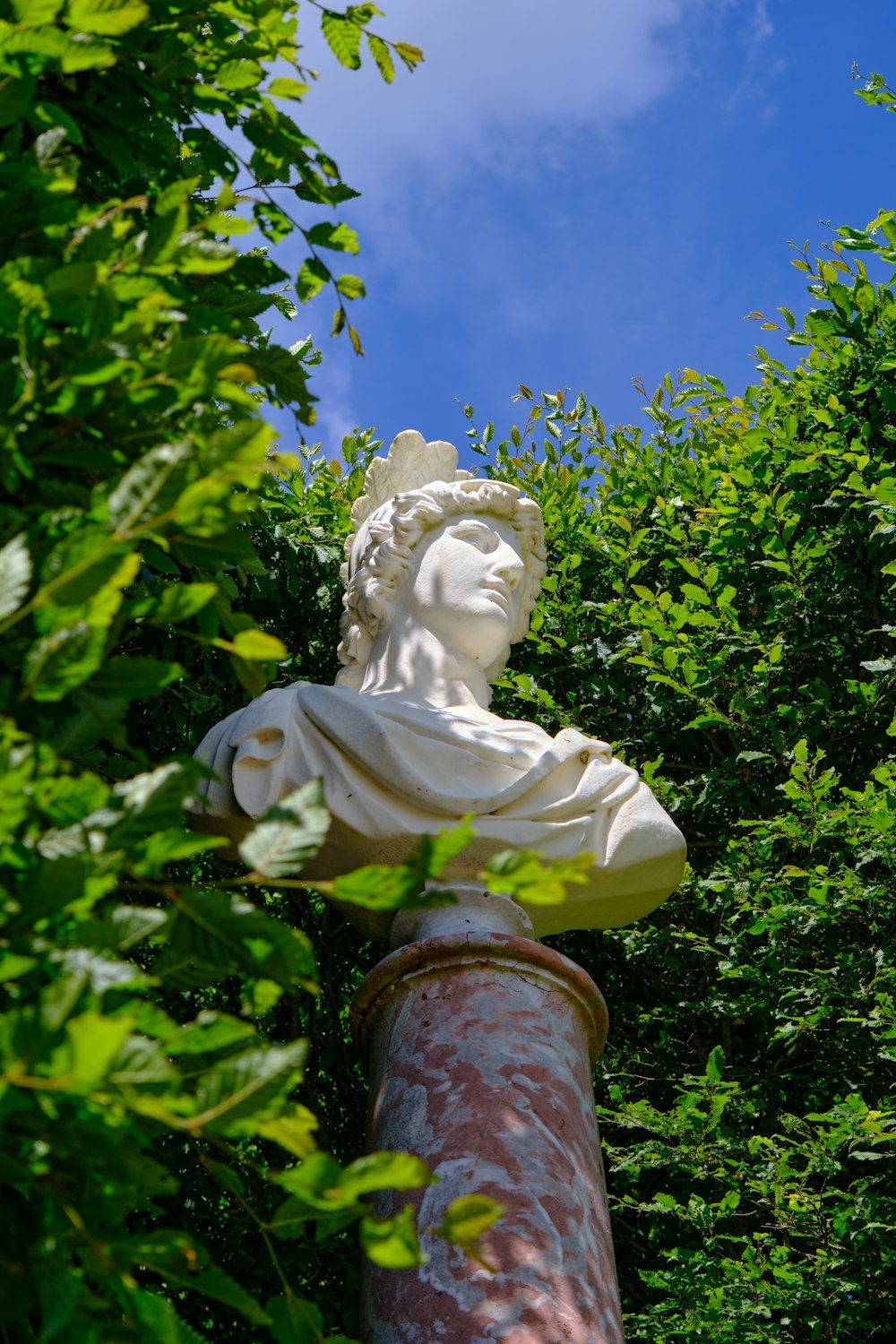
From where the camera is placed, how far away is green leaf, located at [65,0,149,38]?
221 cm

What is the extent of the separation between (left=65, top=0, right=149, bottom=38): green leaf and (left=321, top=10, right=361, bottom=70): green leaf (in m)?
0.94

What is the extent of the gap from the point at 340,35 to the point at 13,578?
6.36ft

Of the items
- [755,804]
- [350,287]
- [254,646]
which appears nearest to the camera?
[254,646]

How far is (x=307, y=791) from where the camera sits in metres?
1.71

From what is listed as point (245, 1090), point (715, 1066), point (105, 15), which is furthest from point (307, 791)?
point (715, 1066)

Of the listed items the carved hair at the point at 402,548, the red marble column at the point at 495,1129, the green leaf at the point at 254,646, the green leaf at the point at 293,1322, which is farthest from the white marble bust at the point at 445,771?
the green leaf at the point at 254,646

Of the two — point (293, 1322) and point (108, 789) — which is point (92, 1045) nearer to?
point (108, 789)

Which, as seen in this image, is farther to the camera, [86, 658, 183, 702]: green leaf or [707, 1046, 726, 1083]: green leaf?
[707, 1046, 726, 1083]: green leaf

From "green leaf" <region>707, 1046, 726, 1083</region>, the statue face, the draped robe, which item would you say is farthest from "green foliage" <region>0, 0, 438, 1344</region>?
"green leaf" <region>707, 1046, 726, 1083</region>

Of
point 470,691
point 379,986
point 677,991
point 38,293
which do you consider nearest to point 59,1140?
point 38,293

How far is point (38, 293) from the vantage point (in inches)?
74.8

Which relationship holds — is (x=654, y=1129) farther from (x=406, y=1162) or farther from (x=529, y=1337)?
(x=406, y=1162)

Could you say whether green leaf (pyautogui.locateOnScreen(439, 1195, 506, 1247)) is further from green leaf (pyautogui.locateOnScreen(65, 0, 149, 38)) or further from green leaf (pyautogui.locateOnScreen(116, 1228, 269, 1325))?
green leaf (pyautogui.locateOnScreen(65, 0, 149, 38))

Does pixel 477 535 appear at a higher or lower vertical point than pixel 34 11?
higher
